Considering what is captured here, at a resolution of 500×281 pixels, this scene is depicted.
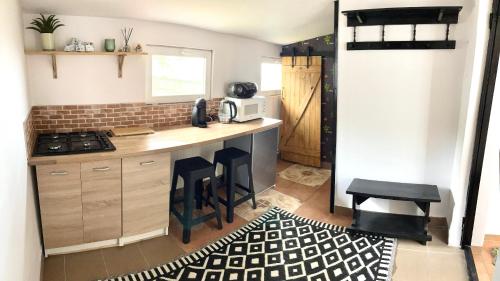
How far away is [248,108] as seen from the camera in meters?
3.65

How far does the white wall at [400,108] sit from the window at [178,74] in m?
1.47

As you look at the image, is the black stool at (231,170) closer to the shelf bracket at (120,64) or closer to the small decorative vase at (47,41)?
the shelf bracket at (120,64)

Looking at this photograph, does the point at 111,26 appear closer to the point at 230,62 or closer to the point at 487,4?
the point at 230,62

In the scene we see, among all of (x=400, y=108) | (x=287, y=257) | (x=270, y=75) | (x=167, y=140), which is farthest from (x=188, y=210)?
(x=270, y=75)

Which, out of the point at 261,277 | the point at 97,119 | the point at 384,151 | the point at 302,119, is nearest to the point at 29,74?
the point at 97,119

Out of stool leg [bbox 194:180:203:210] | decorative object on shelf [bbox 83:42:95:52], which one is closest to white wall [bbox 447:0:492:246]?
stool leg [bbox 194:180:203:210]

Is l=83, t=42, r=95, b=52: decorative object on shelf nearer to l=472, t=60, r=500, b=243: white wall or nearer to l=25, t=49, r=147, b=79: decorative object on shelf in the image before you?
l=25, t=49, r=147, b=79: decorative object on shelf

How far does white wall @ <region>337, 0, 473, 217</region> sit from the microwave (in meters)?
1.01

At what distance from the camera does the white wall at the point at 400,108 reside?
9.02 ft

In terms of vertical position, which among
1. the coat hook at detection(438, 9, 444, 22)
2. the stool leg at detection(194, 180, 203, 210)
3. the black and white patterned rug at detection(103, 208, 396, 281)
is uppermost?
the coat hook at detection(438, 9, 444, 22)

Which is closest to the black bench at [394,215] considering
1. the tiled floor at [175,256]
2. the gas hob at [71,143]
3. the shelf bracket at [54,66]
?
the tiled floor at [175,256]

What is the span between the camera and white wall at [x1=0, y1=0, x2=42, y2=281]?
1.20 m

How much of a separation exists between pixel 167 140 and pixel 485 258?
261cm

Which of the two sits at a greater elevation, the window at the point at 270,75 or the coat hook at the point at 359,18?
the coat hook at the point at 359,18
